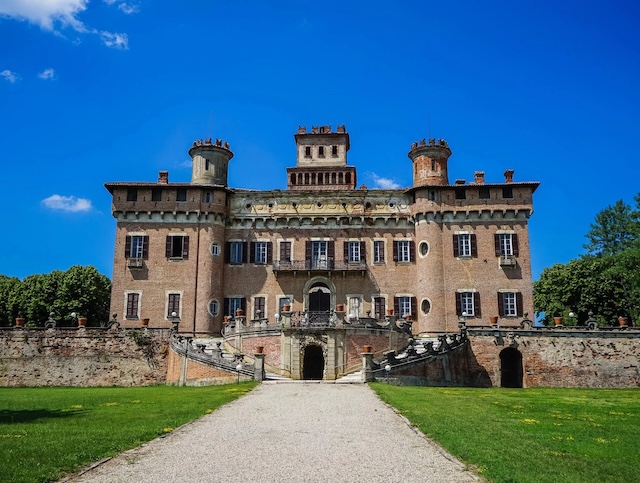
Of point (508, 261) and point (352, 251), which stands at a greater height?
point (352, 251)

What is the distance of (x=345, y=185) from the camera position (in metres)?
56.5

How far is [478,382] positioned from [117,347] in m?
25.1

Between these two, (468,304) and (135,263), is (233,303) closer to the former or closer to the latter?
(135,263)

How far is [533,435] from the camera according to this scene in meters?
15.7

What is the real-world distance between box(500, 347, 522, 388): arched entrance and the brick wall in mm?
23936

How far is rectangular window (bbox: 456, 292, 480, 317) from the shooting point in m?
46.1

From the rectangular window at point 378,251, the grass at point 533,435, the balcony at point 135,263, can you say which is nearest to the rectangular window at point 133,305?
the balcony at point 135,263

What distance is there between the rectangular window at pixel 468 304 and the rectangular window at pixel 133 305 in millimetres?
24310

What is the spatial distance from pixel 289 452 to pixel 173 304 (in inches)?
1392

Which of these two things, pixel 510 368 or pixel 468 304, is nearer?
pixel 510 368

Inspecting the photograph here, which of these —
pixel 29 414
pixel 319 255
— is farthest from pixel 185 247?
pixel 29 414

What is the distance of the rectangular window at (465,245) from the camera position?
155 feet

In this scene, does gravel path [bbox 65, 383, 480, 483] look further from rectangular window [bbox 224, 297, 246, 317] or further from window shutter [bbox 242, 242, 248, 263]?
window shutter [bbox 242, 242, 248, 263]

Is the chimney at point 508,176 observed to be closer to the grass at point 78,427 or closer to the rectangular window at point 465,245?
the rectangular window at point 465,245
